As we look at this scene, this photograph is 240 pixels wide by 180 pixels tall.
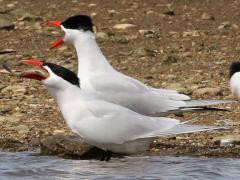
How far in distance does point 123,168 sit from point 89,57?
123cm

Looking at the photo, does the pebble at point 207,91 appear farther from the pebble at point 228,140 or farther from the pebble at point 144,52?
the pebble at point 144,52

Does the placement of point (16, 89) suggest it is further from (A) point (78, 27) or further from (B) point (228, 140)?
(B) point (228, 140)

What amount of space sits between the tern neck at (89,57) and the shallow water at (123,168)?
83 centimetres

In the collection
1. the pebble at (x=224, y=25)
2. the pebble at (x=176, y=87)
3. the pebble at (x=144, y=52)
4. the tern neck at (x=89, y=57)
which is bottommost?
the tern neck at (x=89, y=57)

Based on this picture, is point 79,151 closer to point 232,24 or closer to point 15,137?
point 15,137

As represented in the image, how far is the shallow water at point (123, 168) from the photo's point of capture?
8.15 m

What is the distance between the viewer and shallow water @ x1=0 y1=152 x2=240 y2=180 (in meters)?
8.15

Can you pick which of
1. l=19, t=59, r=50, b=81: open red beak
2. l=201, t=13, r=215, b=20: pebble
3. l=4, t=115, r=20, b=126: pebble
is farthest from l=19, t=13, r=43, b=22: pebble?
l=19, t=59, r=50, b=81: open red beak

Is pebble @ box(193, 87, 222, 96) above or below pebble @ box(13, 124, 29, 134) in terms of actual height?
above

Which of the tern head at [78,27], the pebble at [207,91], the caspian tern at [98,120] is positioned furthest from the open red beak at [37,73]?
the pebble at [207,91]

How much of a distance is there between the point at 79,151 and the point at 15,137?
0.96 m

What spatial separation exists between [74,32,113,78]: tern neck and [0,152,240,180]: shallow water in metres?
0.83

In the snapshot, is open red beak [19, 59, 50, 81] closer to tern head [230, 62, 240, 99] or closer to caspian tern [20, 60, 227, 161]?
caspian tern [20, 60, 227, 161]

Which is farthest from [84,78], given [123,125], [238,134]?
[238,134]
